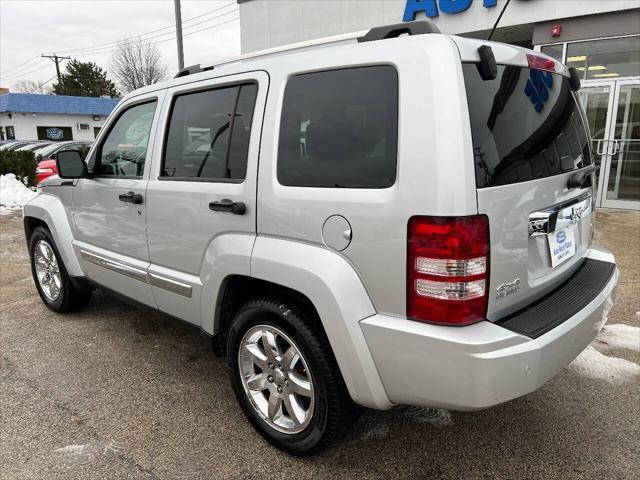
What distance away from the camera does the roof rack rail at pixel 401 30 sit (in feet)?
6.90

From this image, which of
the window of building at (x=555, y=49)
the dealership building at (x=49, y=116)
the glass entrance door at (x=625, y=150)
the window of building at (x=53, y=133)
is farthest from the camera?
the window of building at (x=53, y=133)

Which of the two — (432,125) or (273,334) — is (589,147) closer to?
(432,125)

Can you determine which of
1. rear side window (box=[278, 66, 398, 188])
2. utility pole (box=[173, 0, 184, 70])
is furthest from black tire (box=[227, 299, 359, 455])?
utility pole (box=[173, 0, 184, 70])

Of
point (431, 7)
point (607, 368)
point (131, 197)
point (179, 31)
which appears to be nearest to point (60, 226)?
point (131, 197)

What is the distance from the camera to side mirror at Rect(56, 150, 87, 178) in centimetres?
351

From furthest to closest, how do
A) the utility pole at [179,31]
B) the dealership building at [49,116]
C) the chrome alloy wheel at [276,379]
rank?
the dealership building at [49,116] < the utility pole at [179,31] < the chrome alloy wheel at [276,379]

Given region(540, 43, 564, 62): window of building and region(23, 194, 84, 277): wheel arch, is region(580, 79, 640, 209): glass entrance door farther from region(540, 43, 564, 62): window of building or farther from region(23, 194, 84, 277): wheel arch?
region(23, 194, 84, 277): wheel arch

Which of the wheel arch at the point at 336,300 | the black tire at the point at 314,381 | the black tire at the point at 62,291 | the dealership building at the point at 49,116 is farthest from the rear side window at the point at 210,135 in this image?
the dealership building at the point at 49,116

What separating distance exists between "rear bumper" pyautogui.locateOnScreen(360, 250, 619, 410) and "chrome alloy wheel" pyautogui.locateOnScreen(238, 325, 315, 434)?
0.47 metres

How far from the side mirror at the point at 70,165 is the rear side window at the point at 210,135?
0.93 m

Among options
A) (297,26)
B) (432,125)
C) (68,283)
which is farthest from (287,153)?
(297,26)

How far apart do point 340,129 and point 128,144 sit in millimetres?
1887

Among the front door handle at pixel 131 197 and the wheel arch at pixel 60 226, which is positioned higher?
the front door handle at pixel 131 197

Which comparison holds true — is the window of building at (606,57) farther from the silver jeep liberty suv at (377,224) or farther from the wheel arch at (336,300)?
the wheel arch at (336,300)
